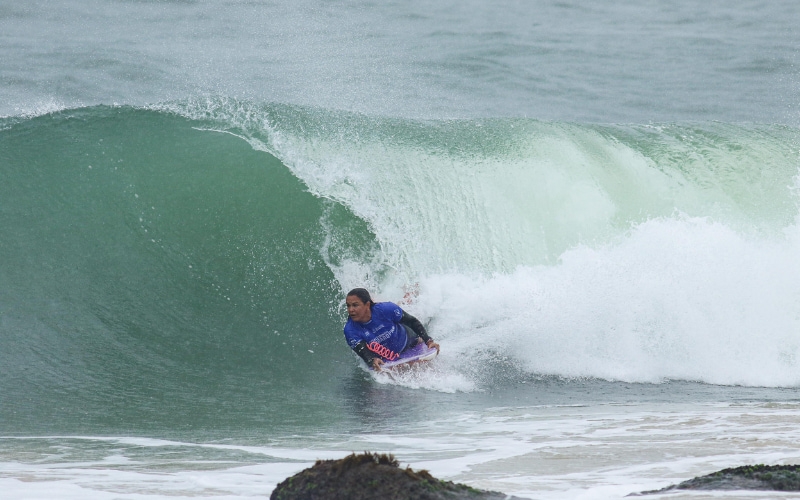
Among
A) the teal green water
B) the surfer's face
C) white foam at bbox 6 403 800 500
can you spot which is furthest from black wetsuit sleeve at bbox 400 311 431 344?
white foam at bbox 6 403 800 500

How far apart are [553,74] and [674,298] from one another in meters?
9.01

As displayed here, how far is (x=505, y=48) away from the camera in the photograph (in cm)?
1725

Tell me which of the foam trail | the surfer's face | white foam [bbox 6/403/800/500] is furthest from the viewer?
the foam trail

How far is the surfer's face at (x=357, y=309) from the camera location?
7254mm

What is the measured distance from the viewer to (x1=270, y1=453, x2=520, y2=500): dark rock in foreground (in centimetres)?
283

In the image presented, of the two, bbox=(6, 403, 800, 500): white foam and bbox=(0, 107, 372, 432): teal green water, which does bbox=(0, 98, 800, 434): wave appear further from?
bbox=(6, 403, 800, 500): white foam

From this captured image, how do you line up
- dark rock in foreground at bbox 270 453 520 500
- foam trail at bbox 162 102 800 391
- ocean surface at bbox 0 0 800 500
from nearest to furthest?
dark rock in foreground at bbox 270 453 520 500
ocean surface at bbox 0 0 800 500
foam trail at bbox 162 102 800 391

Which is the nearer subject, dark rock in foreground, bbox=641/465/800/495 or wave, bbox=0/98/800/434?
dark rock in foreground, bbox=641/465/800/495

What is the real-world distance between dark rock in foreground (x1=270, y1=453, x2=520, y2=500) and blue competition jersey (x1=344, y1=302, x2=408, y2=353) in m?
4.39

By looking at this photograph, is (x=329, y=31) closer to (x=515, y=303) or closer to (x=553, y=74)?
(x=553, y=74)

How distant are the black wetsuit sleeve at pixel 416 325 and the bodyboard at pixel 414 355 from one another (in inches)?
3.7

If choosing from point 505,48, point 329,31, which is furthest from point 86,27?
point 505,48

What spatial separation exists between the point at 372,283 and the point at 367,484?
20.0ft

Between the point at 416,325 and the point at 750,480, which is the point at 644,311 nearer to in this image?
the point at 416,325
